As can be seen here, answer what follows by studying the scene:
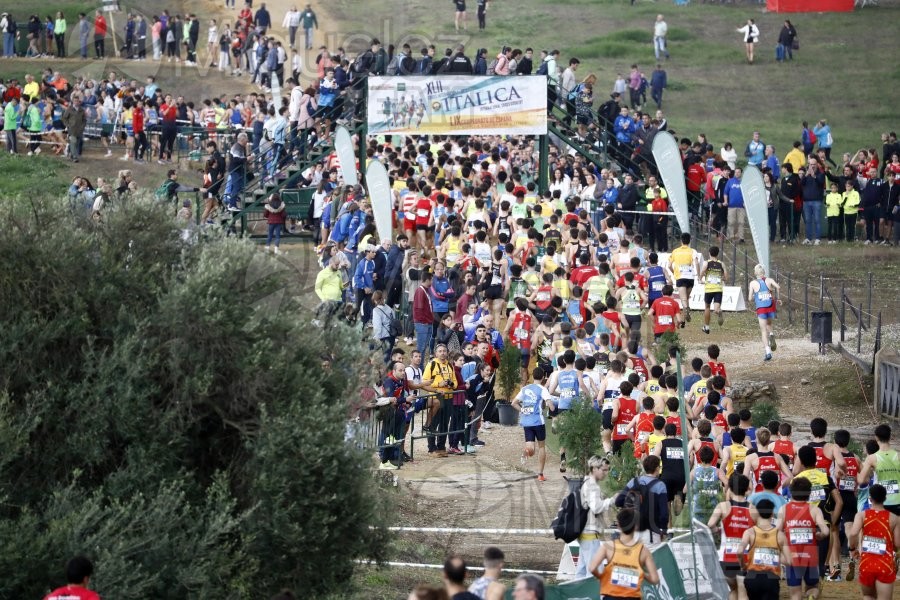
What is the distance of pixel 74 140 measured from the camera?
4056cm

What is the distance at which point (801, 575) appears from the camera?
14.5 metres

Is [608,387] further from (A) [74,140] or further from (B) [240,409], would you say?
(A) [74,140]

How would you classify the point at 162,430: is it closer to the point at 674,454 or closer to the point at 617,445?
the point at 674,454

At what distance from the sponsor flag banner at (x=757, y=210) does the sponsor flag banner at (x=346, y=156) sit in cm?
807

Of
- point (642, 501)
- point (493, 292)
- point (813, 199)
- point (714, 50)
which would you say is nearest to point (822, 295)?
point (493, 292)

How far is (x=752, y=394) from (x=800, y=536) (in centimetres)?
994

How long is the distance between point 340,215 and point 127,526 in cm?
1769

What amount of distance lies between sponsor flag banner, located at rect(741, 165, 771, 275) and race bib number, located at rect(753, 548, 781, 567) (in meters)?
13.6

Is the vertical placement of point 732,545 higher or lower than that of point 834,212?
lower

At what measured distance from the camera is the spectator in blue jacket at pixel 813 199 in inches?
1369

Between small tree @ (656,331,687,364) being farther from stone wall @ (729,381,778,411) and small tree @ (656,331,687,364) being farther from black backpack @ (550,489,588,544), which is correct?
black backpack @ (550,489,588,544)

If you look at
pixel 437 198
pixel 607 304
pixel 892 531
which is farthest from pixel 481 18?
pixel 892 531

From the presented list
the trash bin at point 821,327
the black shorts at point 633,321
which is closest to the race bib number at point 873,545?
the black shorts at point 633,321

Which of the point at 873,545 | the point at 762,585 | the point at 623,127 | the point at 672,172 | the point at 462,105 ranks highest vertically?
the point at 462,105
